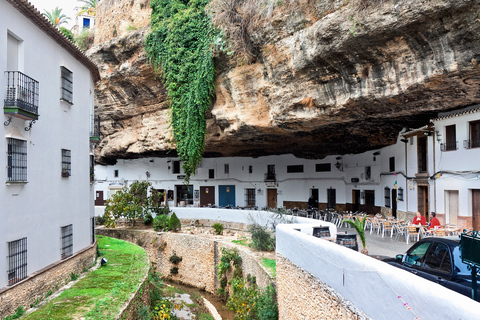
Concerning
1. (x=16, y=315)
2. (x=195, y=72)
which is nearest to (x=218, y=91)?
(x=195, y=72)

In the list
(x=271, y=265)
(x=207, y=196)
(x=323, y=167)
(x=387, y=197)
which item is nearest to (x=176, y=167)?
(x=207, y=196)

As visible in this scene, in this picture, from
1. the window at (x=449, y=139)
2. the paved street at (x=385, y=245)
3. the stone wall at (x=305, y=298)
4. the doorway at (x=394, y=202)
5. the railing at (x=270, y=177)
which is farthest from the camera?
the railing at (x=270, y=177)

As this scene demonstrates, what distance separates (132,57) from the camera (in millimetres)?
20453

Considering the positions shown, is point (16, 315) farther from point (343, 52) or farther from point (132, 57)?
point (132, 57)

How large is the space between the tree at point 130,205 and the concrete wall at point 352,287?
15.0 meters

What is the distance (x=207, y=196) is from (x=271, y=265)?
52.7ft

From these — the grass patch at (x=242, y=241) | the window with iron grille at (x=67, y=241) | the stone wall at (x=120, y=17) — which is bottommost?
the grass patch at (x=242, y=241)

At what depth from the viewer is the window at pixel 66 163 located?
11617mm

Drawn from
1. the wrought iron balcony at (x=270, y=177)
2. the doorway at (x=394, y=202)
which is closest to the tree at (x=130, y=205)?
the wrought iron balcony at (x=270, y=177)

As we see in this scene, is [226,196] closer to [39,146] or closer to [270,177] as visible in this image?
[270,177]

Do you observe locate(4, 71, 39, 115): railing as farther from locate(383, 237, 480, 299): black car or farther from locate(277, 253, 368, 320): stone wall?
locate(383, 237, 480, 299): black car

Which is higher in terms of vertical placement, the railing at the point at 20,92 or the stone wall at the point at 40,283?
the railing at the point at 20,92

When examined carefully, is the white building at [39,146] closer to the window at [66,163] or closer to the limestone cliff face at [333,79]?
the window at [66,163]

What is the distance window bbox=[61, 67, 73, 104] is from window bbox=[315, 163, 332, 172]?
668 inches
